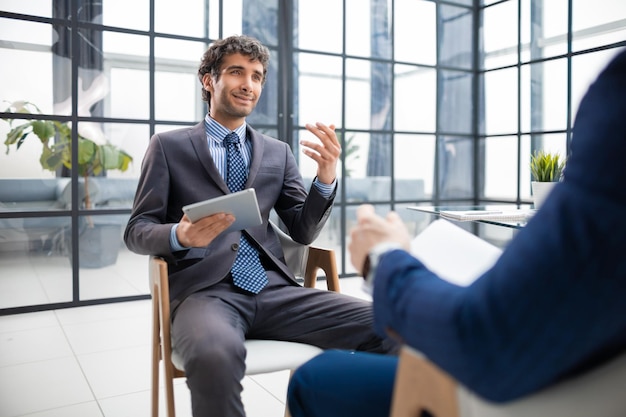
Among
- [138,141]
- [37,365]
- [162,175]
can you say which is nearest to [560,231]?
[162,175]

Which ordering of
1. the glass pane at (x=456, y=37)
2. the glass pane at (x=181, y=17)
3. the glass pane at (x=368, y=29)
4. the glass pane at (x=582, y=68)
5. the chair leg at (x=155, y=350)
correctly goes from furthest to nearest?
the glass pane at (x=456, y=37) → the glass pane at (x=368, y=29) → the glass pane at (x=582, y=68) → the glass pane at (x=181, y=17) → the chair leg at (x=155, y=350)

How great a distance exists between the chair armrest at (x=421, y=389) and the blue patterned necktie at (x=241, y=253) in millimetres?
1059

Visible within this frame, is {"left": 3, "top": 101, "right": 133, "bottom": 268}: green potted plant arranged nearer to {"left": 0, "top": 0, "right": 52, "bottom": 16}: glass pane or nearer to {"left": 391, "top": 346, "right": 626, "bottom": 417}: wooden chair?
{"left": 0, "top": 0, "right": 52, "bottom": 16}: glass pane

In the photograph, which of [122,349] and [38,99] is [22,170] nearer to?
[38,99]

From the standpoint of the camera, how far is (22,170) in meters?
3.60

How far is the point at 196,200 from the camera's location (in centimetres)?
190

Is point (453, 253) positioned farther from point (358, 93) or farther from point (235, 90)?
point (358, 93)

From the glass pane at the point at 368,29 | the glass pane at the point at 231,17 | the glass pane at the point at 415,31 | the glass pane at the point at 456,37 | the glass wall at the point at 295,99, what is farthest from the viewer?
the glass pane at the point at 456,37

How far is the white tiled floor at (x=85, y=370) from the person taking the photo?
2.21m

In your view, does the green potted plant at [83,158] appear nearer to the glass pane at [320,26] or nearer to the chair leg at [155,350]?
the glass pane at [320,26]

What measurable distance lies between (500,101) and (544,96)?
0.46m

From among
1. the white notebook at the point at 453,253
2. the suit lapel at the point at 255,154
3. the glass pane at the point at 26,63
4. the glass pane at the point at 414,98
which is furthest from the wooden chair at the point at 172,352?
the glass pane at the point at 414,98

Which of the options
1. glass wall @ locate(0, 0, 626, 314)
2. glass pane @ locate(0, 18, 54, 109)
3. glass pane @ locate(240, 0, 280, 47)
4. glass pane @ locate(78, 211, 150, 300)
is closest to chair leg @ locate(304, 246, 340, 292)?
glass wall @ locate(0, 0, 626, 314)

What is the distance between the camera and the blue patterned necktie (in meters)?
1.82
